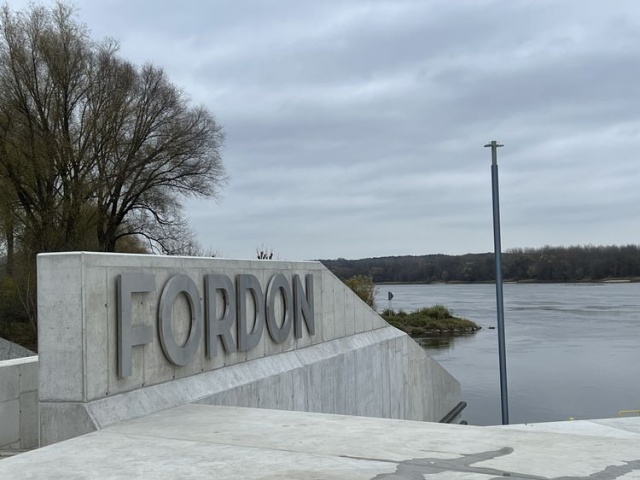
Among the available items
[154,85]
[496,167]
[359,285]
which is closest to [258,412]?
[496,167]

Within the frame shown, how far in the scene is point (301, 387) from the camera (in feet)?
36.2

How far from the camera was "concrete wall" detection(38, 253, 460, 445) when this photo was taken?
6461 millimetres

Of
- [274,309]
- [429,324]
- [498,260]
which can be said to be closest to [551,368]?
[498,260]

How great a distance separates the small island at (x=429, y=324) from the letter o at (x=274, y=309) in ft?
156

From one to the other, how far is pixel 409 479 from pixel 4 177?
30.1 metres

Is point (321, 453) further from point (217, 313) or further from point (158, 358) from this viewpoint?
point (217, 313)

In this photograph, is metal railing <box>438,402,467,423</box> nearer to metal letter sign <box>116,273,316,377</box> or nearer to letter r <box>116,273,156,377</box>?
metal letter sign <box>116,273,316,377</box>

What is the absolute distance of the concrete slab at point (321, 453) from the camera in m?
4.53

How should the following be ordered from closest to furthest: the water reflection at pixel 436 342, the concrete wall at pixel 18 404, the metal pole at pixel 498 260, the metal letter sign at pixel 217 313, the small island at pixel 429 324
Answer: the metal letter sign at pixel 217 313, the concrete wall at pixel 18 404, the metal pole at pixel 498 260, the water reflection at pixel 436 342, the small island at pixel 429 324

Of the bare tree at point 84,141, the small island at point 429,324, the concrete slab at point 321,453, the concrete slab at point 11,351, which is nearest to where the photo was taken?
the concrete slab at point 321,453

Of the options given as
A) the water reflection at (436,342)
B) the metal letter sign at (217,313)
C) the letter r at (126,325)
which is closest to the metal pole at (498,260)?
the metal letter sign at (217,313)

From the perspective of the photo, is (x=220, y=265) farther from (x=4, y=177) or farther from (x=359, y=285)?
(x=359, y=285)

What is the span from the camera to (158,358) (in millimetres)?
7652

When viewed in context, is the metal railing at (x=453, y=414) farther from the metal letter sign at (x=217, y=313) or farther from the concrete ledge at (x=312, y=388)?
the metal letter sign at (x=217, y=313)
